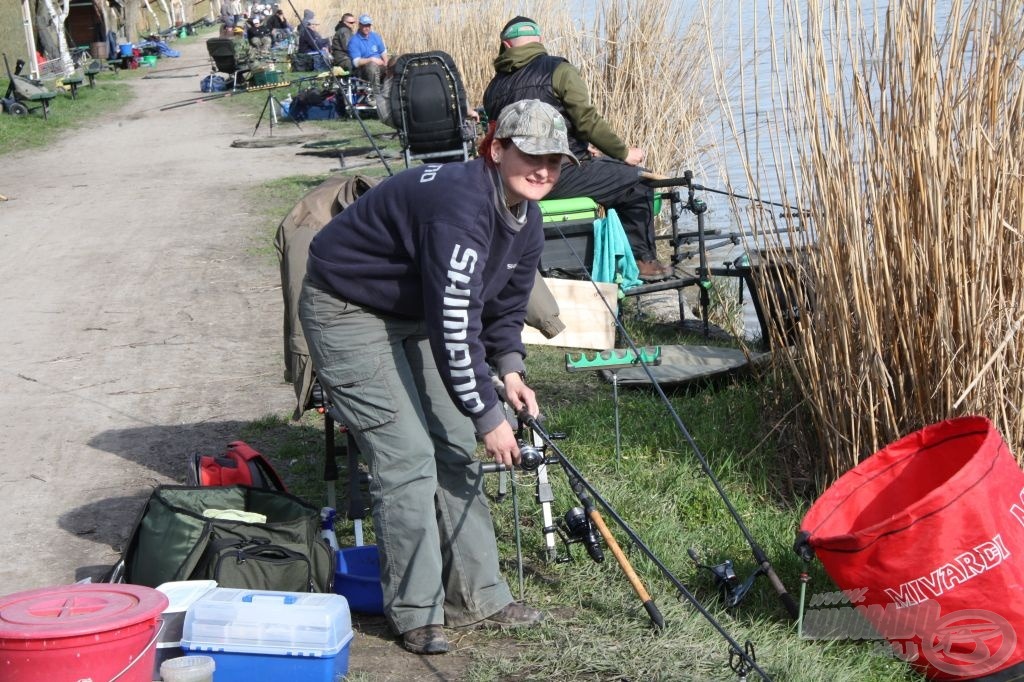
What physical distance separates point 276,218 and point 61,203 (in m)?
2.78

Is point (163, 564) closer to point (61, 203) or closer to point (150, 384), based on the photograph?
point (150, 384)

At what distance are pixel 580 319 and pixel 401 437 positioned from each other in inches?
141

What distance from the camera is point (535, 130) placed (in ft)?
10.7

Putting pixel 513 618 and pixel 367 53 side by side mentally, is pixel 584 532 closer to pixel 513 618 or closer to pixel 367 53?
pixel 513 618

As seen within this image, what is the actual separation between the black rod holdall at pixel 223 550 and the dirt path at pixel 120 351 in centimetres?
31

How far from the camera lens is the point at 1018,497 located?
3355 millimetres

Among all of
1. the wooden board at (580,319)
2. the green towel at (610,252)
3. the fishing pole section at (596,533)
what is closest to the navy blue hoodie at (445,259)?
the fishing pole section at (596,533)

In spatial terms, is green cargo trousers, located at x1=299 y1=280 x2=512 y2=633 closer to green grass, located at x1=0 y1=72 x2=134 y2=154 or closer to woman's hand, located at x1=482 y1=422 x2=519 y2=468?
woman's hand, located at x1=482 y1=422 x2=519 y2=468

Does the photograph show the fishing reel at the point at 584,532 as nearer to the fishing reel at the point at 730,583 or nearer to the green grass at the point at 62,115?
the fishing reel at the point at 730,583

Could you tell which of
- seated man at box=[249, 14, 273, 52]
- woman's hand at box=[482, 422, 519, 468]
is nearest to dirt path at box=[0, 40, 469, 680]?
woman's hand at box=[482, 422, 519, 468]

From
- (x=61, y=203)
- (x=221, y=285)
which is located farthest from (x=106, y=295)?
(x=61, y=203)

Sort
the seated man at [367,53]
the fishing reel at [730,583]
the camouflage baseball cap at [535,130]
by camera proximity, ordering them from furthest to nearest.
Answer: the seated man at [367,53]
the fishing reel at [730,583]
the camouflage baseball cap at [535,130]

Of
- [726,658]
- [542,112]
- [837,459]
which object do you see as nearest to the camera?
[542,112]

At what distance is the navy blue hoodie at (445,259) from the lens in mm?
3271
